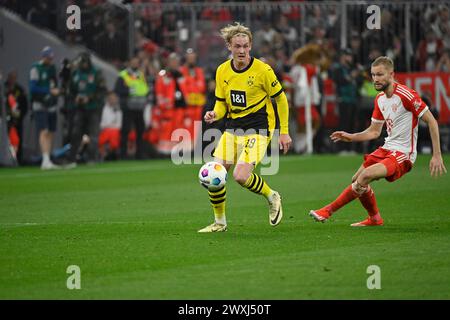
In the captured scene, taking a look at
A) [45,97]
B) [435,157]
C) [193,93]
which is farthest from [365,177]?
[193,93]

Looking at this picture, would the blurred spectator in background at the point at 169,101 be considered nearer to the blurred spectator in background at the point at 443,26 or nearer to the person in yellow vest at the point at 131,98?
the person in yellow vest at the point at 131,98

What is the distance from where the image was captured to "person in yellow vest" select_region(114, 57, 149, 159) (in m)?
25.6

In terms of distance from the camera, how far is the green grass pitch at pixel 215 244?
8180 millimetres

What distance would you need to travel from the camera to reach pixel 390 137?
11945mm

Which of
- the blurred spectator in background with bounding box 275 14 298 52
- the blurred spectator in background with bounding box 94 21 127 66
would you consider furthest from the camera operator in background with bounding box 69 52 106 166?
the blurred spectator in background with bounding box 275 14 298 52

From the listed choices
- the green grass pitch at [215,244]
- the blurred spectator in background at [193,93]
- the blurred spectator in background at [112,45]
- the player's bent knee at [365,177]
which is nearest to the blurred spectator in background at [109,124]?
the blurred spectator in background at [193,93]

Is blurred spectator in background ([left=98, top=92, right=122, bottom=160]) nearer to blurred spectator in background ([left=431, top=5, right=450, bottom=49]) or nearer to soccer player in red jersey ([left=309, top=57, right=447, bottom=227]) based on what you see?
blurred spectator in background ([left=431, top=5, right=450, bottom=49])

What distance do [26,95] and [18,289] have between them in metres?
16.5

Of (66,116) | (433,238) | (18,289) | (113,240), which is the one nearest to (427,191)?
(433,238)

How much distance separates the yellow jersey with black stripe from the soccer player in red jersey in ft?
2.75
